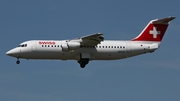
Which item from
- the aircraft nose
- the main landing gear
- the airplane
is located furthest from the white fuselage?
the main landing gear

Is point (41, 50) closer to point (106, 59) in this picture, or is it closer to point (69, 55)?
point (69, 55)

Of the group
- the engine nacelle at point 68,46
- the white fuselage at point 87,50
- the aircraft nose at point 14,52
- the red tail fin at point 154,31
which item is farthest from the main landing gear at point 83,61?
the aircraft nose at point 14,52

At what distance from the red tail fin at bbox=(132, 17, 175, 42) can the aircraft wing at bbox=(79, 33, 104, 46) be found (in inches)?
168

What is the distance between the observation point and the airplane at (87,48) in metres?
39.1

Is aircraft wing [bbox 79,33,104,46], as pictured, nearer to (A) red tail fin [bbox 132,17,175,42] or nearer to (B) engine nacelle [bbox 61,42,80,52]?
(B) engine nacelle [bbox 61,42,80,52]

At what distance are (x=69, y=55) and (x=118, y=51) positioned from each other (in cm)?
431

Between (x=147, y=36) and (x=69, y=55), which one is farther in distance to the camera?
(x=147, y=36)

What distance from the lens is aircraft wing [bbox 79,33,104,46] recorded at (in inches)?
1533

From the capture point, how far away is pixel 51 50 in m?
39.1

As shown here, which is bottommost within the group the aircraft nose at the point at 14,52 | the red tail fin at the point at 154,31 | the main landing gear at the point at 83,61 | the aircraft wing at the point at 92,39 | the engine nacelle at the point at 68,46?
the main landing gear at the point at 83,61

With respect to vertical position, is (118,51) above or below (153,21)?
below

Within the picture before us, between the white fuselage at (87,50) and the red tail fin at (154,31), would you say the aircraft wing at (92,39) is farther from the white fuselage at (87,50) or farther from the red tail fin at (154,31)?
the red tail fin at (154,31)

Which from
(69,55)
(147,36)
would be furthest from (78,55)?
(147,36)

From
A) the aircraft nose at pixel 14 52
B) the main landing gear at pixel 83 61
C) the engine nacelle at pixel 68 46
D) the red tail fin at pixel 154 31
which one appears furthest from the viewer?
the red tail fin at pixel 154 31
